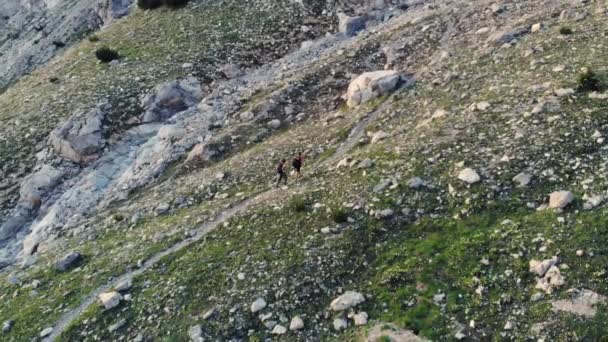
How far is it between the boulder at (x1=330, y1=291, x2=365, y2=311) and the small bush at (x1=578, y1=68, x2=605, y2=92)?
14592mm

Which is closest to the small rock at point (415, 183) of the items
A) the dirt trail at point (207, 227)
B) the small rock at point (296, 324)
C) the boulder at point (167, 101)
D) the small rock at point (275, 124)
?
the dirt trail at point (207, 227)

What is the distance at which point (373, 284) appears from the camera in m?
18.9

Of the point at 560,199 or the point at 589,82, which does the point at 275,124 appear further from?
the point at 560,199

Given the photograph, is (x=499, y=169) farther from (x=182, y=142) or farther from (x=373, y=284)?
(x=182, y=142)

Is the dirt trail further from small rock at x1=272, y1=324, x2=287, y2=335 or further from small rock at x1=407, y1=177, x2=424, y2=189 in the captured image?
small rock at x1=272, y1=324, x2=287, y2=335

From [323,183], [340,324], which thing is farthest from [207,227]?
[340,324]

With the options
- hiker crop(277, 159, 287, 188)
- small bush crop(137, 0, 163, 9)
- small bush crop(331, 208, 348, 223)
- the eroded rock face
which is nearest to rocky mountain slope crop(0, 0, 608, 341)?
small bush crop(331, 208, 348, 223)

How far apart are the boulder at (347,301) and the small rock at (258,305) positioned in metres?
2.37

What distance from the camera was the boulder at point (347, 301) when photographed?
18172mm

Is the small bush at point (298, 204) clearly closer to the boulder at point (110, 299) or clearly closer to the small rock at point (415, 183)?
the small rock at point (415, 183)

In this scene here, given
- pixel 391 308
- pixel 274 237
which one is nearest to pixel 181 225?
pixel 274 237

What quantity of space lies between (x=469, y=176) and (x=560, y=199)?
138 inches

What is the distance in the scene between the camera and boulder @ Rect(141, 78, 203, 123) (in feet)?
122

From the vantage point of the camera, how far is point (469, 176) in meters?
21.7
